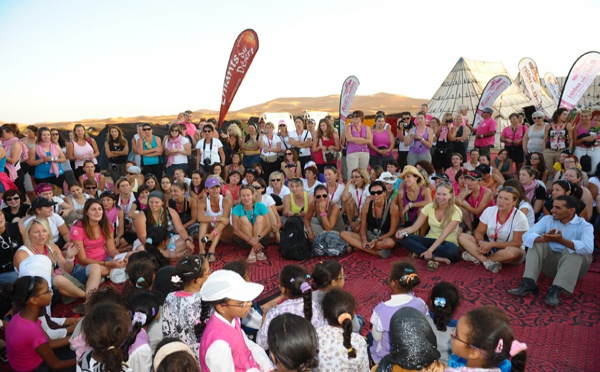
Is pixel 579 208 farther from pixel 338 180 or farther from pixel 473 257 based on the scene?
pixel 338 180

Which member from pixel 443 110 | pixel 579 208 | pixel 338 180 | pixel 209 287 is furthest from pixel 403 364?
pixel 443 110

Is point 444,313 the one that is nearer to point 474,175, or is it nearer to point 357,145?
point 474,175

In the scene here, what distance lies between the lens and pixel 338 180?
6430 mm

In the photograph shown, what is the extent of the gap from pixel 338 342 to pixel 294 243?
305 cm

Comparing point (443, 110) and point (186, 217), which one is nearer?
point (186, 217)

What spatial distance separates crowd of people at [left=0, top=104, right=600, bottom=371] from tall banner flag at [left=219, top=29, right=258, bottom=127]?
103 cm

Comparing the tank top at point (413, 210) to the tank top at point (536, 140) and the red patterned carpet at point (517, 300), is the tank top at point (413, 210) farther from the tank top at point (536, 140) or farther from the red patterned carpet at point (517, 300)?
the tank top at point (536, 140)

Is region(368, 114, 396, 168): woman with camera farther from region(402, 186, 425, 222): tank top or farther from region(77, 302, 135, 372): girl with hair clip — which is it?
region(77, 302, 135, 372): girl with hair clip

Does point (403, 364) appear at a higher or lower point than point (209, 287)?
lower

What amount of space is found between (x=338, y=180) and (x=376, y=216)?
1.12 meters

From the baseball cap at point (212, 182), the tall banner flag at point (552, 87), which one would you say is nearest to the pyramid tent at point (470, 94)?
the tall banner flag at point (552, 87)

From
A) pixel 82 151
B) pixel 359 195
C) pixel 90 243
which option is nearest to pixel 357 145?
pixel 359 195

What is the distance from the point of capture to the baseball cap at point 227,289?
2164 millimetres

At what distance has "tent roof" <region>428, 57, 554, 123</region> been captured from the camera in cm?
1486
